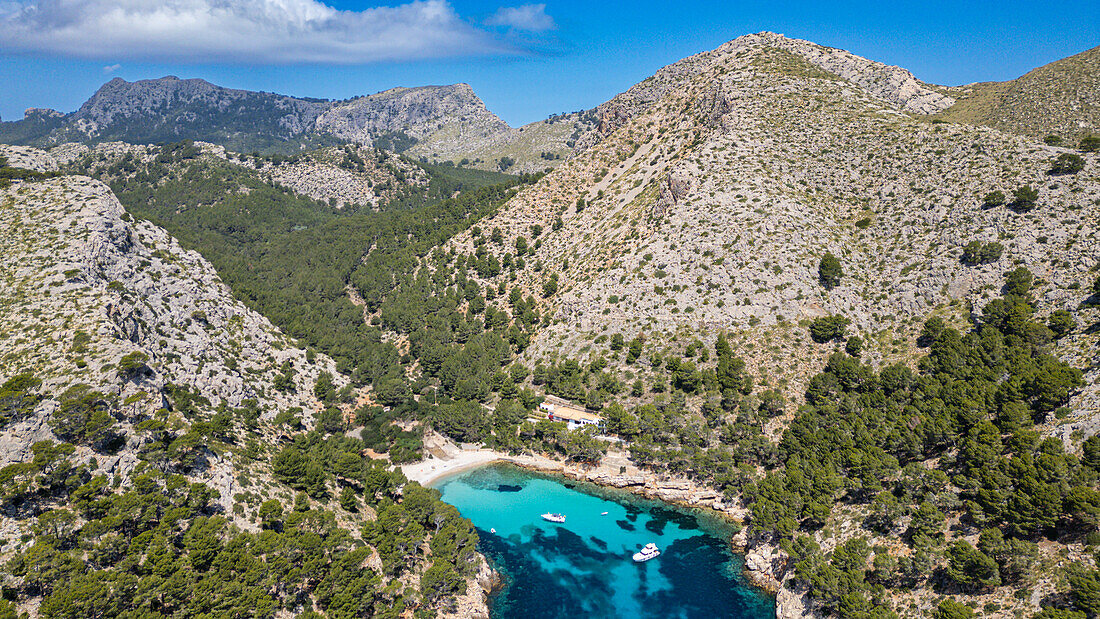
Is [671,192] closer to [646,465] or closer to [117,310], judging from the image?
[646,465]

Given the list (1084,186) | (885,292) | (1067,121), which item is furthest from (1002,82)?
(885,292)

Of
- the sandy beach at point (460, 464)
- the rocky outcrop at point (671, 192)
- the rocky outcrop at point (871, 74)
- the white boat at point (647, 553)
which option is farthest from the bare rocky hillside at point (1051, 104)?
the sandy beach at point (460, 464)

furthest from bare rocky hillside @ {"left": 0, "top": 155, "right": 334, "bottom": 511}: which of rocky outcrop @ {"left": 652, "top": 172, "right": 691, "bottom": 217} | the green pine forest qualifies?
rocky outcrop @ {"left": 652, "top": 172, "right": 691, "bottom": 217}

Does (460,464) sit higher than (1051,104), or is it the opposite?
(1051,104)

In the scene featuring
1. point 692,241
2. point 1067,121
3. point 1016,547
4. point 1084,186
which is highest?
point 1067,121

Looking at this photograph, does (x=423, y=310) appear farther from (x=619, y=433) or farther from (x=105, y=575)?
(x=105, y=575)

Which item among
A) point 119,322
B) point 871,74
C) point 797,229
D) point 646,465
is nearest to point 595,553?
point 646,465
